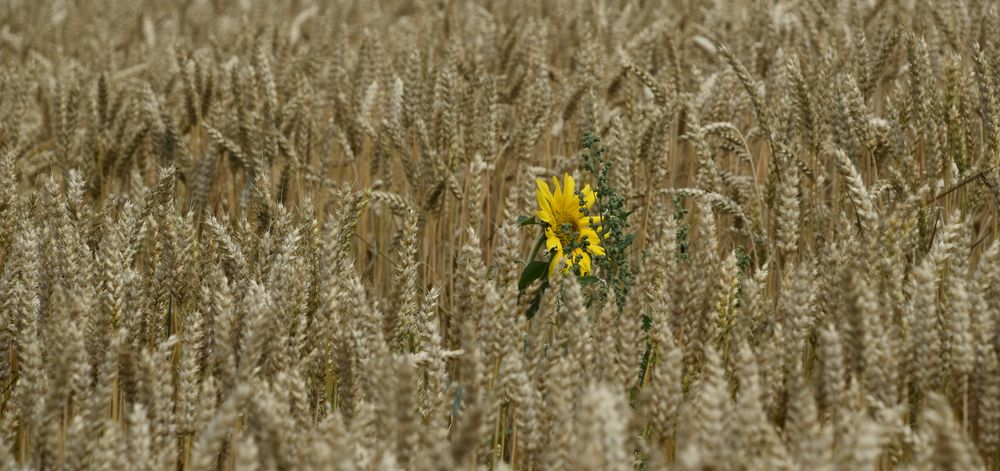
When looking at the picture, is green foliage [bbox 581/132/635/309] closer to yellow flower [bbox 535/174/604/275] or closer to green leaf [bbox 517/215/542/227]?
yellow flower [bbox 535/174/604/275]

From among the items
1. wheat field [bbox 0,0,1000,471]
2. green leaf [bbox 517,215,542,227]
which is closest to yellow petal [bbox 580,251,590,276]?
wheat field [bbox 0,0,1000,471]

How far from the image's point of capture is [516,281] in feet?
5.43

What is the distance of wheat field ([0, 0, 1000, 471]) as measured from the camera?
1294mm

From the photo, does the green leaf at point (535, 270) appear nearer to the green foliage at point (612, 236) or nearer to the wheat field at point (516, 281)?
the wheat field at point (516, 281)

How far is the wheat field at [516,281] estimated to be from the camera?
1.29m

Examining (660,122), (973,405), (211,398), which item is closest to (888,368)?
(973,405)

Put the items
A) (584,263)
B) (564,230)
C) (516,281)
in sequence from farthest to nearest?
(564,230), (584,263), (516,281)

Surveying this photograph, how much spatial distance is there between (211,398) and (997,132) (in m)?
1.59

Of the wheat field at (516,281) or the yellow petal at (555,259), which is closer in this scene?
the wheat field at (516,281)

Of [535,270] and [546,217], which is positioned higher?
[546,217]

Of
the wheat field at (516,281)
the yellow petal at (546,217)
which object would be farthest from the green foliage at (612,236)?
the yellow petal at (546,217)

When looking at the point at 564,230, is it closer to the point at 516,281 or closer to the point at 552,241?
the point at 552,241

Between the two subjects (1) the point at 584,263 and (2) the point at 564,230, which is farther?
(2) the point at 564,230

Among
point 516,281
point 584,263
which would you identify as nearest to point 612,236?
point 584,263
